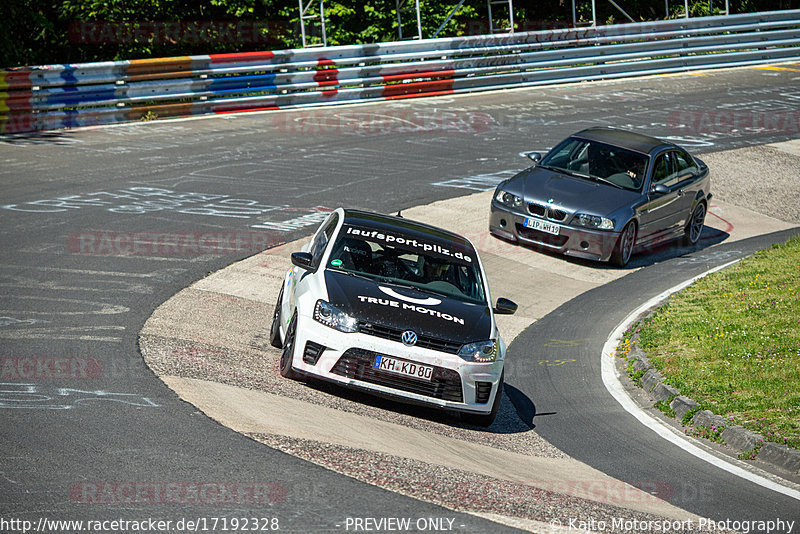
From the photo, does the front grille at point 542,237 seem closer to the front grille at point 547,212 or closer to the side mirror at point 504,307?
the front grille at point 547,212

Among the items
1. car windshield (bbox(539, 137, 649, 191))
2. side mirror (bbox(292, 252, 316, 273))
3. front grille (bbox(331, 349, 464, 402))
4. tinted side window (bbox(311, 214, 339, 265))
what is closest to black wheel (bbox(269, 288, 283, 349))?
tinted side window (bbox(311, 214, 339, 265))

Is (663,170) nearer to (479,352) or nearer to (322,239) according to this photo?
(322,239)

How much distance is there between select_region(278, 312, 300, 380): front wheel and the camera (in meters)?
8.38

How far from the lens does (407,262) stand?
30.8 feet

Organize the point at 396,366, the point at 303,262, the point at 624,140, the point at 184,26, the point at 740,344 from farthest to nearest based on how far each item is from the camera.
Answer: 1. the point at 184,26
2. the point at 624,140
3. the point at 740,344
4. the point at 303,262
5. the point at 396,366

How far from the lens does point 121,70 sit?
2122 centimetres

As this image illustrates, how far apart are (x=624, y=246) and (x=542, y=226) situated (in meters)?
1.34

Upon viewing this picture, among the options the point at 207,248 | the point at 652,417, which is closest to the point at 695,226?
the point at 652,417

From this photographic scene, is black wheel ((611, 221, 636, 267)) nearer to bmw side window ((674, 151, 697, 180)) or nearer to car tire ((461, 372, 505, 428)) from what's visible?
bmw side window ((674, 151, 697, 180))

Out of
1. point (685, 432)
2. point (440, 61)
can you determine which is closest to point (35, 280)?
point (685, 432)

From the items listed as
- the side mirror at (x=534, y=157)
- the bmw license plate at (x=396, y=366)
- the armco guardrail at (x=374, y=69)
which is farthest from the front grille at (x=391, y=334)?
the armco guardrail at (x=374, y=69)

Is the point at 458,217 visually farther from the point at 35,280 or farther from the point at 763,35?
the point at 763,35

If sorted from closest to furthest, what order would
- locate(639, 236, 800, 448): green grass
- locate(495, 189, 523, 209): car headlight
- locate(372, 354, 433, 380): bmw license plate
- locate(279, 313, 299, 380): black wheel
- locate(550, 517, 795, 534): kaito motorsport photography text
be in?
1. locate(550, 517, 795, 534): kaito motorsport photography text
2. locate(372, 354, 433, 380): bmw license plate
3. locate(279, 313, 299, 380): black wheel
4. locate(639, 236, 800, 448): green grass
5. locate(495, 189, 523, 209): car headlight

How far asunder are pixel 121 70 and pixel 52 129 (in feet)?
6.78
